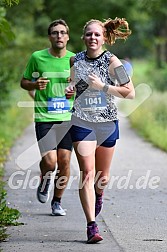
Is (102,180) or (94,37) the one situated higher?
(94,37)

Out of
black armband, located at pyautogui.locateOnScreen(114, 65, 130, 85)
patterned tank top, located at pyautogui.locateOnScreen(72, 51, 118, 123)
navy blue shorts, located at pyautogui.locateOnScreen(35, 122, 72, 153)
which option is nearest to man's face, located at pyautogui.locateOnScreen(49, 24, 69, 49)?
navy blue shorts, located at pyautogui.locateOnScreen(35, 122, 72, 153)

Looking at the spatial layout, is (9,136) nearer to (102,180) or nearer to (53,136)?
(53,136)

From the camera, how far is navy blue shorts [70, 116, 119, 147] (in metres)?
8.36

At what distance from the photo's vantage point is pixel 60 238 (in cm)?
855

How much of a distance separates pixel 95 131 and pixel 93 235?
103cm

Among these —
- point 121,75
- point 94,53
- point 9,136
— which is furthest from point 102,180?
point 9,136

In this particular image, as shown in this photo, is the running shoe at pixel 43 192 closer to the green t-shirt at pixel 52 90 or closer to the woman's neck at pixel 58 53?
the green t-shirt at pixel 52 90

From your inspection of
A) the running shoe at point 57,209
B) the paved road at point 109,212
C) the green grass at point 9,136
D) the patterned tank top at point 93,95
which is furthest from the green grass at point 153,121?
the patterned tank top at point 93,95

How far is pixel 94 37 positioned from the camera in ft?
27.5

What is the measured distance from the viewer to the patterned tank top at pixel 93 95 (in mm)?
8398

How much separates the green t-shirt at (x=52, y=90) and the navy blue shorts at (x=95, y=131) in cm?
157

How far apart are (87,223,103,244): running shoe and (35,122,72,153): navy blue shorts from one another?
1.95 metres

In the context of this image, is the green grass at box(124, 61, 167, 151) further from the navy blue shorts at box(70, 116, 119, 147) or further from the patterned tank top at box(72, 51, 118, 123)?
the patterned tank top at box(72, 51, 118, 123)

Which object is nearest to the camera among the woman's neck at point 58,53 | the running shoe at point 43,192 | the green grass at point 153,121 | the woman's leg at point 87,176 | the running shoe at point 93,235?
the running shoe at point 93,235
